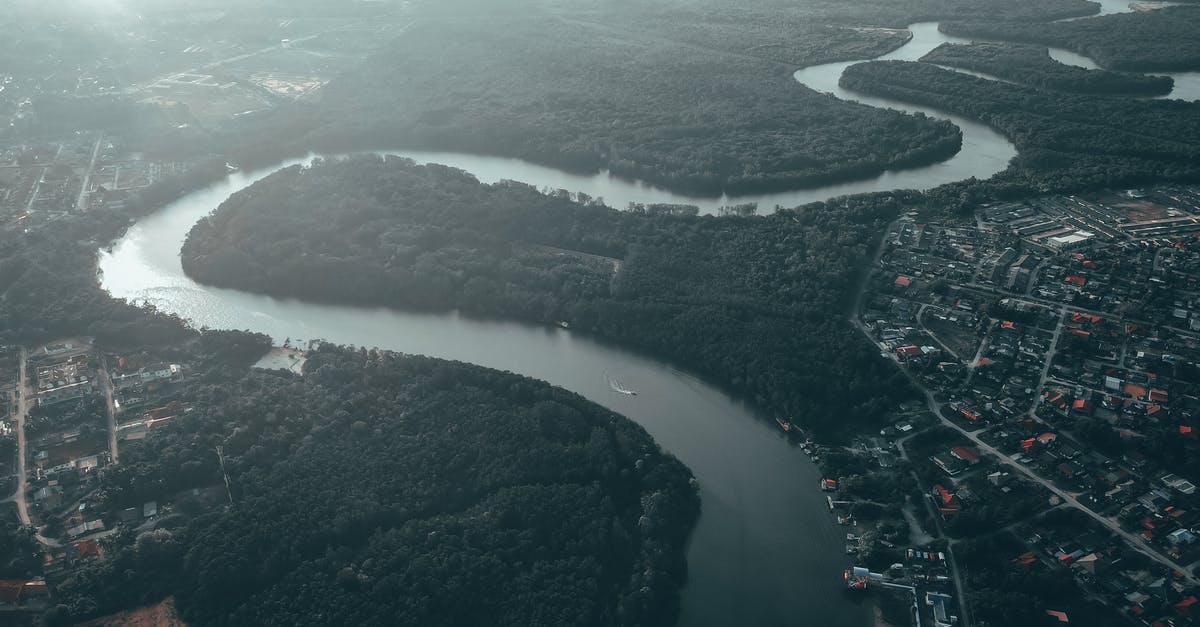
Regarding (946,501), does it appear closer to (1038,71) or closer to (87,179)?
(1038,71)

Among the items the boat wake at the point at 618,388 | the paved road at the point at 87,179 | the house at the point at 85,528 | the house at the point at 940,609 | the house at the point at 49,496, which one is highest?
the paved road at the point at 87,179

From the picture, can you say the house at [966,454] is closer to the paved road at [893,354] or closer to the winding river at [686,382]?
the paved road at [893,354]

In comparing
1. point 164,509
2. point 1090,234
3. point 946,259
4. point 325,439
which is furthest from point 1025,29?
point 164,509

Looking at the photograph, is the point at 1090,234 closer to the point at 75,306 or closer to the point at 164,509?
the point at 164,509

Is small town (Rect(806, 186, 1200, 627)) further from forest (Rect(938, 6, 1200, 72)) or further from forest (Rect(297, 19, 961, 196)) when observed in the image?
forest (Rect(938, 6, 1200, 72))

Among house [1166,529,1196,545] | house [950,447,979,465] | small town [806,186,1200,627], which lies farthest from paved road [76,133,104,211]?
house [1166,529,1196,545]

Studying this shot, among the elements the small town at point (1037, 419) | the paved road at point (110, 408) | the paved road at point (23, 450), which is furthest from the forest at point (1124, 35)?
the paved road at point (23, 450)
